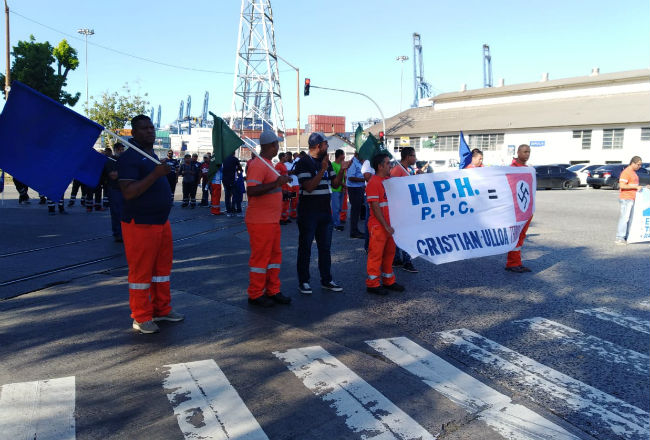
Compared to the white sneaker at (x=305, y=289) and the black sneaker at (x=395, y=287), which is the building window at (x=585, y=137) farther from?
the white sneaker at (x=305, y=289)

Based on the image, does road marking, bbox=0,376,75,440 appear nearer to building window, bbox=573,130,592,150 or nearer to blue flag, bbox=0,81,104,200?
blue flag, bbox=0,81,104,200

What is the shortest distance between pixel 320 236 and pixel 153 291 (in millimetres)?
2278

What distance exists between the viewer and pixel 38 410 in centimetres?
358

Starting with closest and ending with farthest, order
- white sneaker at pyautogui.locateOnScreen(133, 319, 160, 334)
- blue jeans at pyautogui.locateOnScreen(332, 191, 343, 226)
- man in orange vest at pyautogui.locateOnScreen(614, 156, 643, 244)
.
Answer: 1. white sneaker at pyautogui.locateOnScreen(133, 319, 160, 334)
2. man in orange vest at pyautogui.locateOnScreen(614, 156, 643, 244)
3. blue jeans at pyautogui.locateOnScreen(332, 191, 343, 226)

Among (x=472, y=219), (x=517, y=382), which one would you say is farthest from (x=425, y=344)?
(x=472, y=219)

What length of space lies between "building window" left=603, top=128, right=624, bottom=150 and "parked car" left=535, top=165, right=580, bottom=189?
14.9 metres

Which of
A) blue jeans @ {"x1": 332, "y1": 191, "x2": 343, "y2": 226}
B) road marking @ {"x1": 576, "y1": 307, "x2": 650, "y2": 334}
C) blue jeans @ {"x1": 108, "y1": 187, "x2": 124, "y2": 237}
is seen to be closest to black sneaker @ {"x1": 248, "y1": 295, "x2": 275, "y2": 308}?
road marking @ {"x1": 576, "y1": 307, "x2": 650, "y2": 334}

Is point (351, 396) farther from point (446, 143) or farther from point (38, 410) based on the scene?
point (446, 143)

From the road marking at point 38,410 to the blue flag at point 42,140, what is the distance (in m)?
1.83

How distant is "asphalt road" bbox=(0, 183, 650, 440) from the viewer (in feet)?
11.5

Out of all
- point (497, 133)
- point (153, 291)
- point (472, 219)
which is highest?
point (497, 133)

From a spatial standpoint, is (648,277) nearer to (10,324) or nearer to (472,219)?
(472,219)

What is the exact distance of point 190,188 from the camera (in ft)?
62.2

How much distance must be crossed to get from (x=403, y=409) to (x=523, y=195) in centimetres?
571
